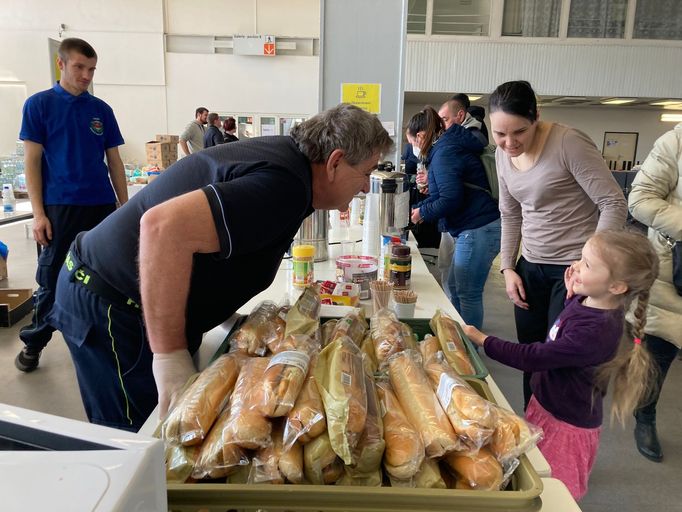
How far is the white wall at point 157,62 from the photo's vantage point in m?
10.2

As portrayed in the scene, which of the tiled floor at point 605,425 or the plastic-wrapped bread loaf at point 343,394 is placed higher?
the plastic-wrapped bread loaf at point 343,394

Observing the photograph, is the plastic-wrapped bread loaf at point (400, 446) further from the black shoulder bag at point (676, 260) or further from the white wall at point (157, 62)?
the white wall at point (157, 62)

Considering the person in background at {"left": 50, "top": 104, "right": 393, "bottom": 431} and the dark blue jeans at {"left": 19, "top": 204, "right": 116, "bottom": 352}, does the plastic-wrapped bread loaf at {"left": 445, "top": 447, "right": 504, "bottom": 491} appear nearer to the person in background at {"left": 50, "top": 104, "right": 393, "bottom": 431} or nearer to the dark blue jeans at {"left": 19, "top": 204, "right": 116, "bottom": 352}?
the person in background at {"left": 50, "top": 104, "right": 393, "bottom": 431}

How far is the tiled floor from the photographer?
6.63 feet

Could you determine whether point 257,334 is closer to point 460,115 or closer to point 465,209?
point 465,209

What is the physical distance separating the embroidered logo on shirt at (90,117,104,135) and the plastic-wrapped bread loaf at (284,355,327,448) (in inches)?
101

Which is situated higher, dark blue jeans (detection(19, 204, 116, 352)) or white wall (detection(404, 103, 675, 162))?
white wall (detection(404, 103, 675, 162))

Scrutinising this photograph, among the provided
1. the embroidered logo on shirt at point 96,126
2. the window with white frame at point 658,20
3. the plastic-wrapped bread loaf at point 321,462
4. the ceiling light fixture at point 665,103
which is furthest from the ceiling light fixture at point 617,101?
the plastic-wrapped bread loaf at point 321,462

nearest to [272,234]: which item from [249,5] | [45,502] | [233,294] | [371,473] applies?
[233,294]

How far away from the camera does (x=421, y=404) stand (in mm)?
818

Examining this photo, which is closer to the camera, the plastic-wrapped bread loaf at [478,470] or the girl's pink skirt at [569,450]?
the plastic-wrapped bread loaf at [478,470]

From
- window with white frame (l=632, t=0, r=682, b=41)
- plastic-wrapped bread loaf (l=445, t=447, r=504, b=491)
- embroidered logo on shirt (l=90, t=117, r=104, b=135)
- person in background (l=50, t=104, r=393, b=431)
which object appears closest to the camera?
plastic-wrapped bread loaf (l=445, t=447, r=504, b=491)

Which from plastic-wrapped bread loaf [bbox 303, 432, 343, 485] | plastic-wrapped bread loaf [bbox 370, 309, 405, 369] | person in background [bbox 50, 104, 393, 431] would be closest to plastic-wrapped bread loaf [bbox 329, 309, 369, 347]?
plastic-wrapped bread loaf [bbox 370, 309, 405, 369]

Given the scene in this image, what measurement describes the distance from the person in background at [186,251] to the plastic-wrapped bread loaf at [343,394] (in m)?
0.29
